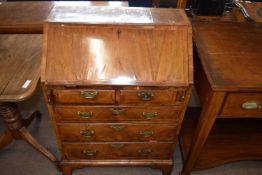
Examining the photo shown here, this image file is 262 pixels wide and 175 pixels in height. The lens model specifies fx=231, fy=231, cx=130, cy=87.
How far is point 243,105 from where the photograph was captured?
45.1 inches

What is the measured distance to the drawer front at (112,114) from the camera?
1209 millimetres

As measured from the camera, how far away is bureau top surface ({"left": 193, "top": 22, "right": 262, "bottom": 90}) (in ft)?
3.49

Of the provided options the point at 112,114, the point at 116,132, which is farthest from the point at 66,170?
the point at 112,114

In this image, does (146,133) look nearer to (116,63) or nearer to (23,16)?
(116,63)

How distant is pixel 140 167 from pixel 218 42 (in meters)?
1.03

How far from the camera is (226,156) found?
5.31 ft

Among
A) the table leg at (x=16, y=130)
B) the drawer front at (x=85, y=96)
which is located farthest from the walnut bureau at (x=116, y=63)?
the table leg at (x=16, y=130)

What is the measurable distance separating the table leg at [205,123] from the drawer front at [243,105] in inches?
1.9

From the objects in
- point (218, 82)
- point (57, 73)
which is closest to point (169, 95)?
point (218, 82)

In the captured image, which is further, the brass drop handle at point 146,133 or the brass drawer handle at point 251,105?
the brass drop handle at point 146,133

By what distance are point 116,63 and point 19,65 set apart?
2.24 ft

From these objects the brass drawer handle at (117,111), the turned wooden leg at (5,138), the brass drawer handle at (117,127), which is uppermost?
the brass drawer handle at (117,111)

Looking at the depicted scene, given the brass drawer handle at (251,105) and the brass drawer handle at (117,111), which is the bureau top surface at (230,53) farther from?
the brass drawer handle at (117,111)

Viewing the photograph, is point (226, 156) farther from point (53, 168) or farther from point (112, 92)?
point (53, 168)
